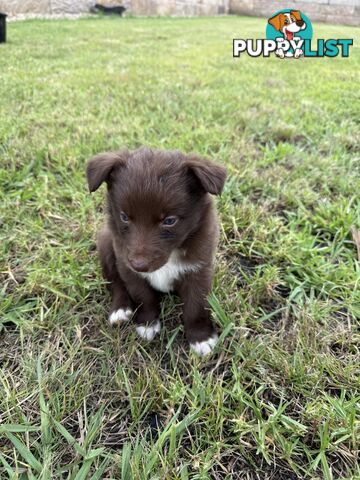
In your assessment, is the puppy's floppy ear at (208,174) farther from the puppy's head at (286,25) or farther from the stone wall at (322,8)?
the stone wall at (322,8)

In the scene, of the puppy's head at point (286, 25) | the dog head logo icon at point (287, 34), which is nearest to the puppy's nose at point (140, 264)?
the dog head logo icon at point (287, 34)

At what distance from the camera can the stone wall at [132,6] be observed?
47.0 feet

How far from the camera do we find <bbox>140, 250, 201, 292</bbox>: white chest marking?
221cm

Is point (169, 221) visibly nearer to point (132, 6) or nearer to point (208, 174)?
point (208, 174)

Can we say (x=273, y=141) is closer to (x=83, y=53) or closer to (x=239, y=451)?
(x=239, y=451)

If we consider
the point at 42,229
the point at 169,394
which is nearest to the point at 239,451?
the point at 169,394

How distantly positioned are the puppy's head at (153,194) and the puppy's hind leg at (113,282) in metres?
0.37

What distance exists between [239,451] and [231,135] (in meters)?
3.46

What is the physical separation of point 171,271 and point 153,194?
1.58 feet

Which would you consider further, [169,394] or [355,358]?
[355,358]

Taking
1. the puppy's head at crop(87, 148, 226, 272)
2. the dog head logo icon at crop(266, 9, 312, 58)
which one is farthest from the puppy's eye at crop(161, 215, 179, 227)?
the dog head logo icon at crop(266, 9, 312, 58)

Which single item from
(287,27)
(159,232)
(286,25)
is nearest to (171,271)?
(159,232)

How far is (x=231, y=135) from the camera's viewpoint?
4508mm

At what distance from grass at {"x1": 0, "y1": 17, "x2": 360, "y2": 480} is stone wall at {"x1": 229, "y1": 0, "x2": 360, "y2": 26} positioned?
2046 centimetres
